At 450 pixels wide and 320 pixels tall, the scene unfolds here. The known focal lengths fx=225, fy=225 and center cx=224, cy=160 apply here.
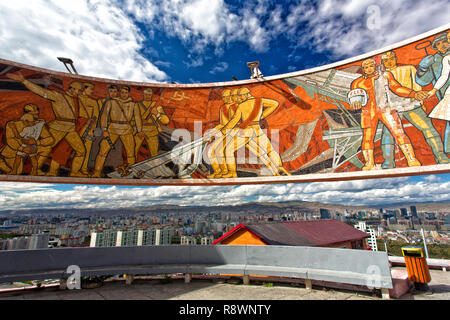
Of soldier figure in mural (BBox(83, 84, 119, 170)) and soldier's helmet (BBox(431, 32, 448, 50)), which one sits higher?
soldier's helmet (BBox(431, 32, 448, 50))

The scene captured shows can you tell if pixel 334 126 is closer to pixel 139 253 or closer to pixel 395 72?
pixel 395 72

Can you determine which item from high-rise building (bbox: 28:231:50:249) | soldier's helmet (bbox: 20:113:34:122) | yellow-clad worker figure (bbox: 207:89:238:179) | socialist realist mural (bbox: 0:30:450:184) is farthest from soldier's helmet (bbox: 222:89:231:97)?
high-rise building (bbox: 28:231:50:249)

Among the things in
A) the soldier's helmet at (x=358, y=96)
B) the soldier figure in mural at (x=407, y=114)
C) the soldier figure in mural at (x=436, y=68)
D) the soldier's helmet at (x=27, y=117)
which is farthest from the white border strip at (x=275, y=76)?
the soldier's helmet at (x=27, y=117)

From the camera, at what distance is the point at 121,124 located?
42.2ft

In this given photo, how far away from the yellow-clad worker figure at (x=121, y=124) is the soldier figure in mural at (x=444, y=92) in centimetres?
1409

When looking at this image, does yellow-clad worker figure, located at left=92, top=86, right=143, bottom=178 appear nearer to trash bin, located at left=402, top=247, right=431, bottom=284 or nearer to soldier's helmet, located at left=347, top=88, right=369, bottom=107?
soldier's helmet, located at left=347, top=88, right=369, bottom=107

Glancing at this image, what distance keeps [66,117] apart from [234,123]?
29.9ft

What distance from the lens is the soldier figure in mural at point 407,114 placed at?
909cm

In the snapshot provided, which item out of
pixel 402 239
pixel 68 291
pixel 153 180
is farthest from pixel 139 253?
pixel 402 239

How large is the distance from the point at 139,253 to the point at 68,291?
1.93 metres

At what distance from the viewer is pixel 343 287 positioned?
18.4 ft

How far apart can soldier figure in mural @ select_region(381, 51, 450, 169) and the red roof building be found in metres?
5.18

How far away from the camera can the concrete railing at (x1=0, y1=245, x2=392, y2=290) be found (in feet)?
17.7

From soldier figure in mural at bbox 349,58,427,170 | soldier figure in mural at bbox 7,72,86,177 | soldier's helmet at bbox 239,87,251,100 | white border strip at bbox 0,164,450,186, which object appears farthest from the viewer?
soldier's helmet at bbox 239,87,251,100
